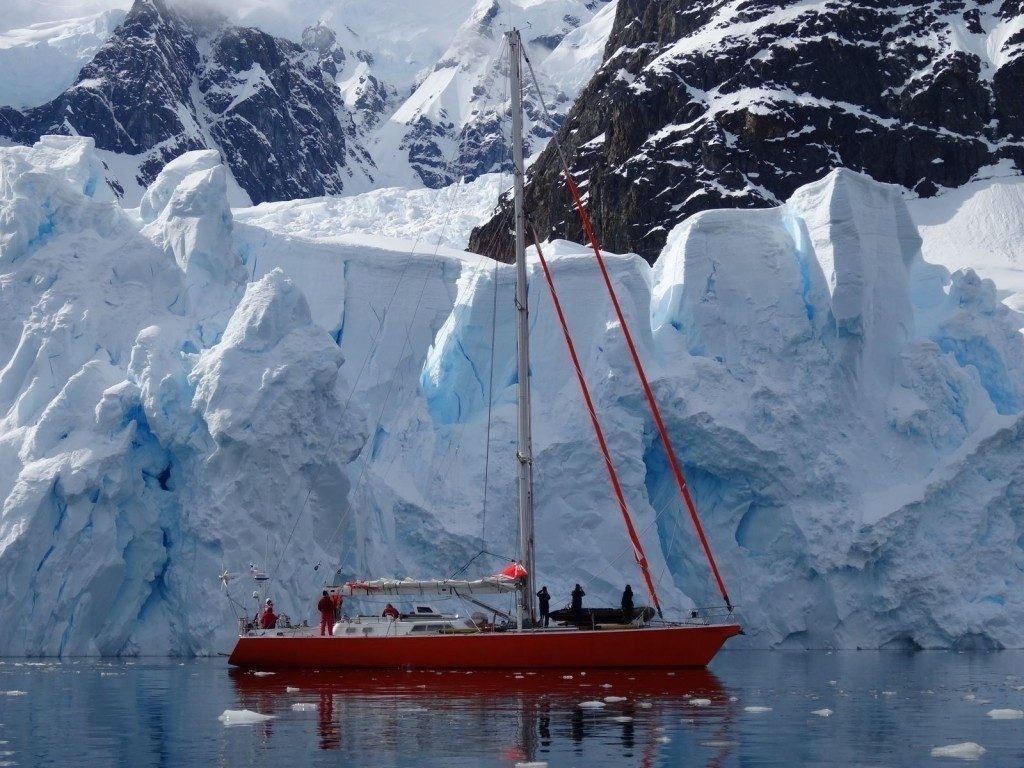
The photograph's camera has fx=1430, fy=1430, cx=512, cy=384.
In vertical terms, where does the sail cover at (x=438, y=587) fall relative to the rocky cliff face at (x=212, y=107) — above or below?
below

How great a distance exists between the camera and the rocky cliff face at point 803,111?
6172 cm

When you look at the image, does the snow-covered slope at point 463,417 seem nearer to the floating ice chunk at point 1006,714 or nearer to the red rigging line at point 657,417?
the red rigging line at point 657,417

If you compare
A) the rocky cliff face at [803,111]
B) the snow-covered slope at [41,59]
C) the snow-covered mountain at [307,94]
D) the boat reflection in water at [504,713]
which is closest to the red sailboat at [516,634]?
the boat reflection in water at [504,713]

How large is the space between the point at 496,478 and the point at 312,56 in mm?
103993

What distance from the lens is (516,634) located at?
21328mm

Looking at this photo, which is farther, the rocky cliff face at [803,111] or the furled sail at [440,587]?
the rocky cliff face at [803,111]

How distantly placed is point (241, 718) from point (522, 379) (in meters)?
8.78

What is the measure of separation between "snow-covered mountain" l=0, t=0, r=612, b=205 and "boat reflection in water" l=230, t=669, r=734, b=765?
250ft

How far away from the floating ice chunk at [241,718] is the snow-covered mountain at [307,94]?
265 ft

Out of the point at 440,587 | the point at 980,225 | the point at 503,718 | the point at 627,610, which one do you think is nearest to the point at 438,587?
the point at 440,587

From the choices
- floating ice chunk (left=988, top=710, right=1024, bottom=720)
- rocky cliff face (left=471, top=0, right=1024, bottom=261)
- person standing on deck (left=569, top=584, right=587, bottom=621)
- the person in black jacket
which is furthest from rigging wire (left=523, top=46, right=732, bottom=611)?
rocky cliff face (left=471, top=0, right=1024, bottom=261)

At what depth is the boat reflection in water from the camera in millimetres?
12586

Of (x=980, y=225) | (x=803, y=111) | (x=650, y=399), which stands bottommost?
(x=650, y=399)

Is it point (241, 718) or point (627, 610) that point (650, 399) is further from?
point (241, 718)
